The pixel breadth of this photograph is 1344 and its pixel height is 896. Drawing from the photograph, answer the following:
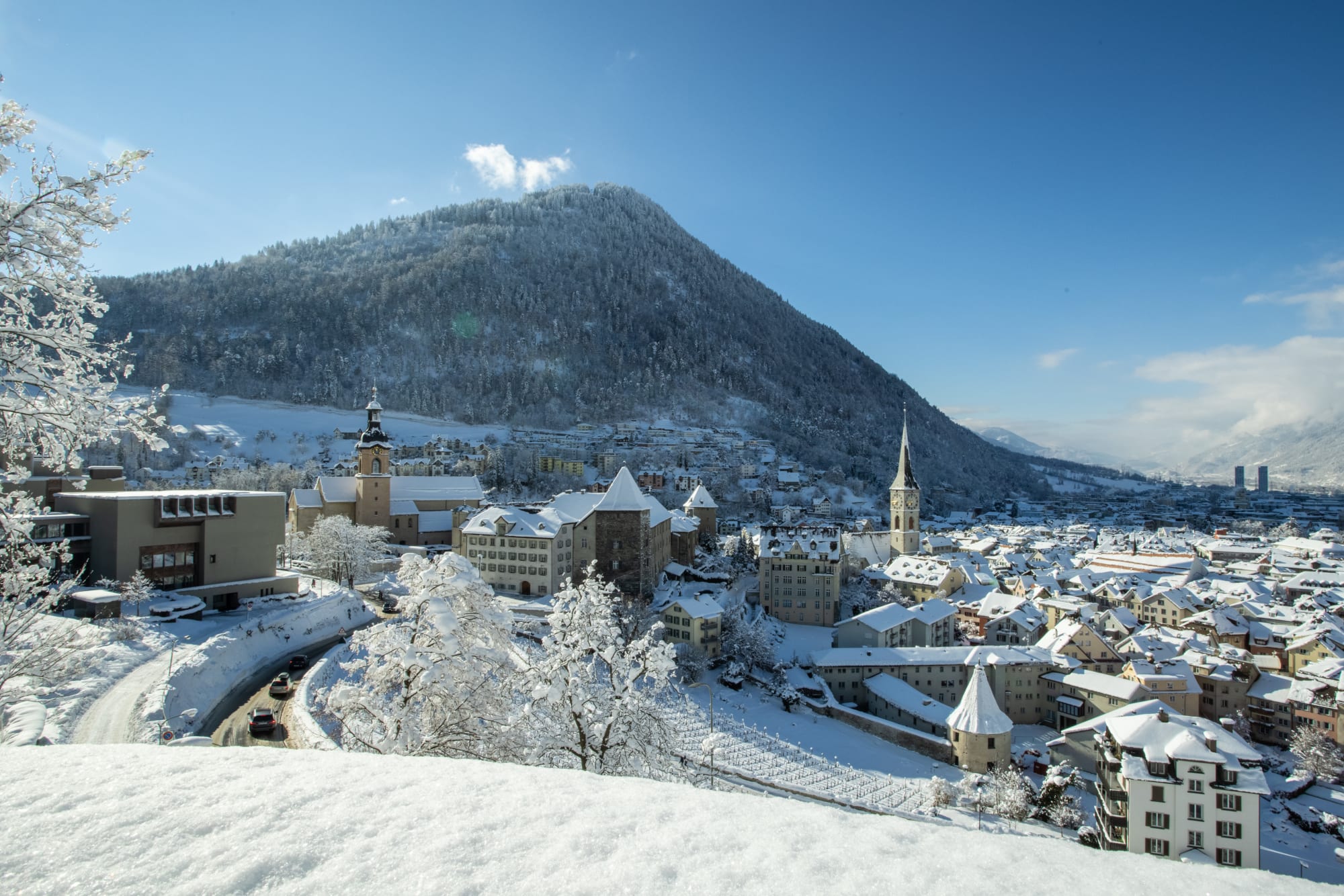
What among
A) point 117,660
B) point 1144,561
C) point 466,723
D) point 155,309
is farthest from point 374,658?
point 155,309

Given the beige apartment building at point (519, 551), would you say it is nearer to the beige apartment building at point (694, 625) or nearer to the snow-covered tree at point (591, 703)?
the beige apartment building at point (694, 625)

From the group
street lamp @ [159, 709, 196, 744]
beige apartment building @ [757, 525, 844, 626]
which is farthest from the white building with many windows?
street lamp @ [159, 709, 196, 744]

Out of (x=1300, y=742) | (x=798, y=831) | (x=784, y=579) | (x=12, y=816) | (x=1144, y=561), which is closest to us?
(x=12, y=816)

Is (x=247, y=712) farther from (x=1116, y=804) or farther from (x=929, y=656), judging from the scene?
(x=929, y=656)

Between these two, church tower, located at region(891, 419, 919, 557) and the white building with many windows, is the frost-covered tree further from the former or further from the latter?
church tower, located at region(891, 419, 919, 557)

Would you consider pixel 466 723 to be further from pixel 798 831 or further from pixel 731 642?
pixel 731 642

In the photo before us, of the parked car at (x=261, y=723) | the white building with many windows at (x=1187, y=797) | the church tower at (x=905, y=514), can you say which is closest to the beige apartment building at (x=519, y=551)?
the parked car at (x=261, y=723)
